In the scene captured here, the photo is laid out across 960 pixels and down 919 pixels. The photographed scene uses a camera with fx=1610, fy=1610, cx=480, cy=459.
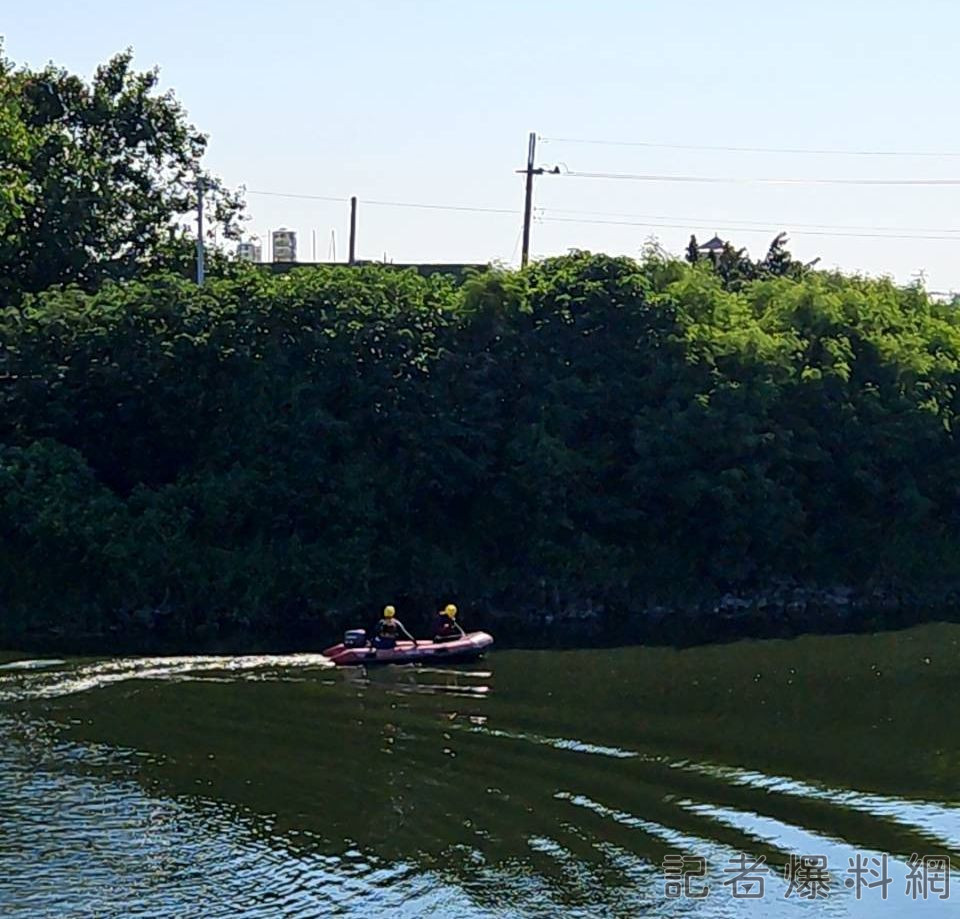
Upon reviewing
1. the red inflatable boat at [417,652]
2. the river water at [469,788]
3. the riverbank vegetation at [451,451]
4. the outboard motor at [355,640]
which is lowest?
the river water at [469,788]

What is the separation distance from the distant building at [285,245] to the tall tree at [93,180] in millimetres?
15062

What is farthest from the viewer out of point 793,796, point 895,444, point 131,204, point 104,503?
point 131,204

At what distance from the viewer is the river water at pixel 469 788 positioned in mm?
15766

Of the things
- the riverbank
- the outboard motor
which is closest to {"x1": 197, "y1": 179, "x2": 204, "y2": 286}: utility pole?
the riverbank

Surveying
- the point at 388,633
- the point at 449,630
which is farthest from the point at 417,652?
the point at 449,630

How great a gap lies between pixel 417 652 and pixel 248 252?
22988 mm

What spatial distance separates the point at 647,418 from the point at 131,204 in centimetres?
1524

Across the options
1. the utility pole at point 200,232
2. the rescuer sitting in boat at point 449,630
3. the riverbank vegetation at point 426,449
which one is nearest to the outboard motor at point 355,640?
the rescuer sitting in boat at point 449,630

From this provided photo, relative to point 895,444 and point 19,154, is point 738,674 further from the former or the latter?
point 19,154

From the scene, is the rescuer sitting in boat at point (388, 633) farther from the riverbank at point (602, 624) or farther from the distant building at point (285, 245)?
the distant building at point (285, 245)

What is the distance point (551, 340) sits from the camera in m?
33.2

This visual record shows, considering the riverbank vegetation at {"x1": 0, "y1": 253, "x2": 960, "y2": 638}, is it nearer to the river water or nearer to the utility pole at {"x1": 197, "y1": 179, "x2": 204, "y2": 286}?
the river water

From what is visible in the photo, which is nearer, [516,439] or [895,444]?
[516,439]

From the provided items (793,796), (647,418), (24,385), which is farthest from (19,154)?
(793,796)
